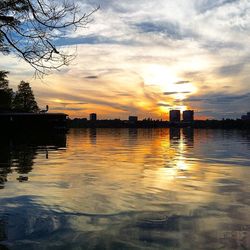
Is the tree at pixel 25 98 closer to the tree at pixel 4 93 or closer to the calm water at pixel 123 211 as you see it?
the tree at pixel 4 93

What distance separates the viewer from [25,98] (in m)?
130

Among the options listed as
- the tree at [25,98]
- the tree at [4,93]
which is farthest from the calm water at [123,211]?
the tree at [25,98]

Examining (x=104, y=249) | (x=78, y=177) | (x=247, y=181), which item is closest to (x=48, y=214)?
(x=104, y=249)

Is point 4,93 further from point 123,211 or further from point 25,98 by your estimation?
point 123,211

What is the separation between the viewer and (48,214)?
1053 centimetres

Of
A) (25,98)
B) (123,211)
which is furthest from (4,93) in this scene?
(123,211)

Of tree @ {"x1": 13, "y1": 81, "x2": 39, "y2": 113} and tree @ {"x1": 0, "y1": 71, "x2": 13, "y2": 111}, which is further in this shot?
tree @ {"x1": 13, "y1": 81, "x2": 39, "y2": 113}

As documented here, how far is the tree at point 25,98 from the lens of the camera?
12747 centimetres

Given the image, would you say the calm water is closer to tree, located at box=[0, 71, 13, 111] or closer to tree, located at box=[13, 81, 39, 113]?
tree, located at box=[0, 71, 13, 111]

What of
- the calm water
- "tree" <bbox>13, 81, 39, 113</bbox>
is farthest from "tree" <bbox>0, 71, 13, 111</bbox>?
the calm water

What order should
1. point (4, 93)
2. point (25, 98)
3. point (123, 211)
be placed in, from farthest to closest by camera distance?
point (25, 98) < point (4, 93) < point (123, 211)

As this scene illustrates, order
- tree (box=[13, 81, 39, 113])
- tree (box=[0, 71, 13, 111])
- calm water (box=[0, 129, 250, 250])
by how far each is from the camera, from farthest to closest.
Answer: tree (box=[13, 81, 39, 113]) → tree (box=[0, 71, 13, 111]) → calm water (box=[0, 129, 250, 250])

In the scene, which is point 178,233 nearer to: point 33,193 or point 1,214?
point 1,214

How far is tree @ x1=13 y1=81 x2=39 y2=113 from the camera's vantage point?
127m
